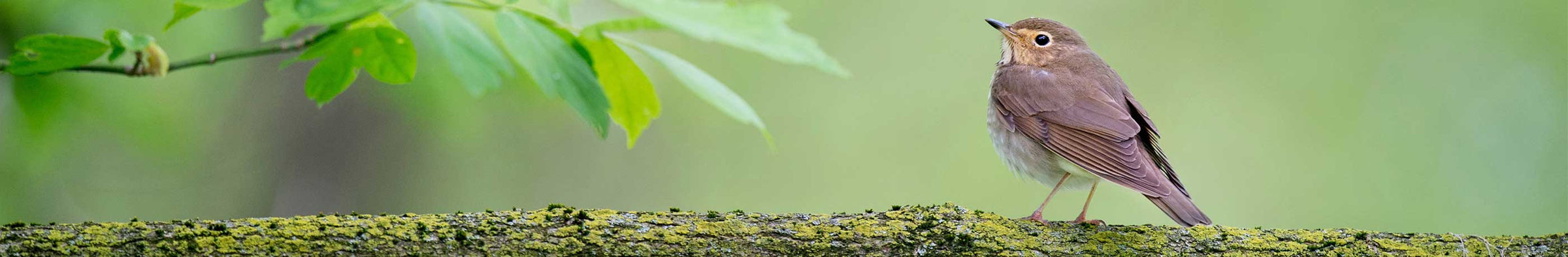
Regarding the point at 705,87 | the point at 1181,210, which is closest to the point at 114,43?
the point at 705,87

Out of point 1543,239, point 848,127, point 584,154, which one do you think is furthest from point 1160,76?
point 1543,239

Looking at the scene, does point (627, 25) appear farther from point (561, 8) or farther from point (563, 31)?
point (561, 8)

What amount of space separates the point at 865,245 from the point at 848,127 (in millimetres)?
8043

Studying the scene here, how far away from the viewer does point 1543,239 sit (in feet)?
8.91

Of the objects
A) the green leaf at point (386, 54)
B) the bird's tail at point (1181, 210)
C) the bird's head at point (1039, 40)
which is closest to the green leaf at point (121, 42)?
the green leaf at point (386, 54)

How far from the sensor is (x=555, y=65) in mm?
2254

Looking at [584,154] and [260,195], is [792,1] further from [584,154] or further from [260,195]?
[260,195]

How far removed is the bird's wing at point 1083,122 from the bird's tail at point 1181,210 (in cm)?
4

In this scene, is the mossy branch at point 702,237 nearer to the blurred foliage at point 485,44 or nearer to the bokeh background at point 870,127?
the blurred foliage at point 485,44

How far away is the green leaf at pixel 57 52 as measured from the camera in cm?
220

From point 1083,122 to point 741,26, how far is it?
209cm

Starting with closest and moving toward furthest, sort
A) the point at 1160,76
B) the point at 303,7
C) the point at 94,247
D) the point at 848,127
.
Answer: the point at 303,7 < the point at 94,247 < the point at 1160,76 < the point at 848,127

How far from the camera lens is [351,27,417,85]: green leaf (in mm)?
2297

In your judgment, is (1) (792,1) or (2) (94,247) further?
(1) (792,1)
